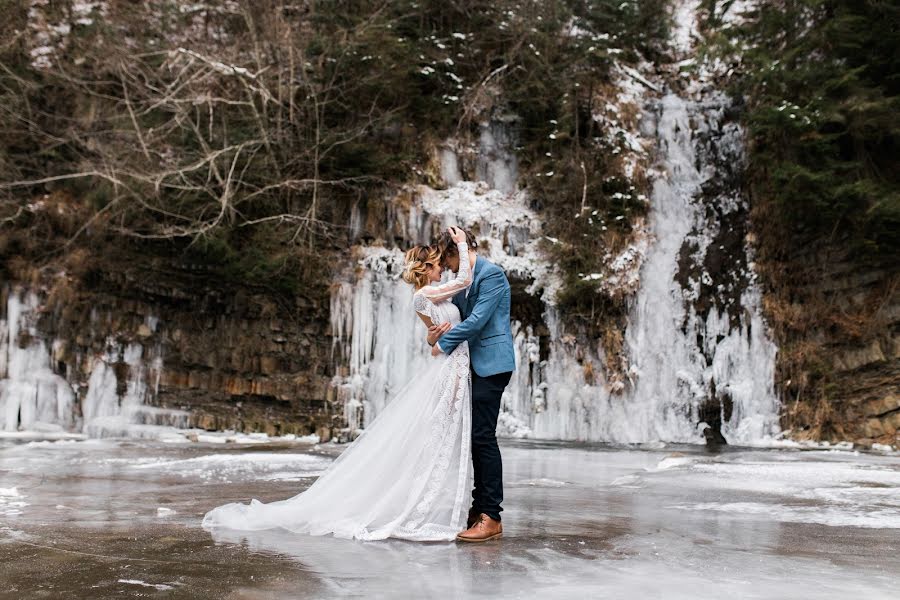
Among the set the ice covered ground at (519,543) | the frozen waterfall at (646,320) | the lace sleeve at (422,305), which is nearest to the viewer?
the ice covered ground at (519,543)

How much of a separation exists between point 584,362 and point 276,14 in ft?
31.8

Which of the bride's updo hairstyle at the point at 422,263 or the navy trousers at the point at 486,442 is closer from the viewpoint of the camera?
the navy trousers at the point at 486,442

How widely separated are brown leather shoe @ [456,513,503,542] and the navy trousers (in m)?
0.07

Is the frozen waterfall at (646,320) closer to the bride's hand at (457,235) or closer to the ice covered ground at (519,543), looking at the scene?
the ice covered ground at (519,543)

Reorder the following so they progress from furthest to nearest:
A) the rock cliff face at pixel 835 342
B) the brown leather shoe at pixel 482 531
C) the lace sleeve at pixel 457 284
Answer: the rock cliff face at pixel 835 342
the lace sleeve at pixel 457 284
the brown leather shoe at pixel 482 531

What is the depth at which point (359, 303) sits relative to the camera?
15750 mm

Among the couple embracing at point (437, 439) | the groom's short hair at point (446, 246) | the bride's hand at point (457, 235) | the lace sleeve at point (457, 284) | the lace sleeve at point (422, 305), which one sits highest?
the bride's hand at point (457, 235)

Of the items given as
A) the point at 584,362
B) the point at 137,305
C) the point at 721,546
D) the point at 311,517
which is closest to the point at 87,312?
the point at 137,305

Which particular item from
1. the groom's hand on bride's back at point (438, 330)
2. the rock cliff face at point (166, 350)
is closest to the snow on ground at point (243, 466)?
the groom's hand on bride's back at point (438, 330)

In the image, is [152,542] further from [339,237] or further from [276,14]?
[276,14]

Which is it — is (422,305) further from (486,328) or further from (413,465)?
(413,465)

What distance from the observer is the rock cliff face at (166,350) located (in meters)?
15.1

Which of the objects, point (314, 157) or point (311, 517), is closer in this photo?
point (311, 517)

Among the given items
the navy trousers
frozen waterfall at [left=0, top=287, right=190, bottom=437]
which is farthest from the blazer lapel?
frozen waterfall at [left=0, top=287, right=190, bottom=437]
